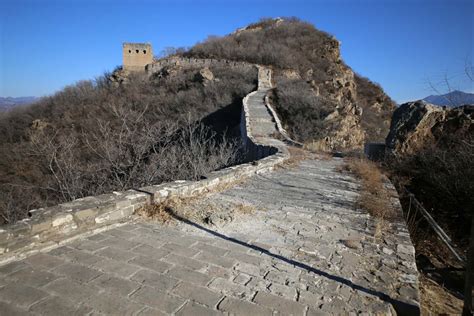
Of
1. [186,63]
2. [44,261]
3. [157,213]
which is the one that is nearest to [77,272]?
[44,261]

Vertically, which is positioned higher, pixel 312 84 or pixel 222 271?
pixel 312 84

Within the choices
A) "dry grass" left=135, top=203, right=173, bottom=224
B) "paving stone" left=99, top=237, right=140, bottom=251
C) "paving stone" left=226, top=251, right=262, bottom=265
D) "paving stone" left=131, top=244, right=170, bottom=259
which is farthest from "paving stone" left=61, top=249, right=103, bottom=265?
"paving stone" left=226, top=251, right=262, bottom=265

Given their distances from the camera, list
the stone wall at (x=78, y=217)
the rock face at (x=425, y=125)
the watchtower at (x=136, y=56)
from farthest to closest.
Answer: the watchtower at (x=136, y=56)
the rock face at (x=425, y=125)
the stone wall at (x=78, y=217)

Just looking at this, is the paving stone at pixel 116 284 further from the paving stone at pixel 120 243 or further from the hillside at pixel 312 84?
the hillside at pixel 312 84

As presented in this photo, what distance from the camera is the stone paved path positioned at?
236 cm

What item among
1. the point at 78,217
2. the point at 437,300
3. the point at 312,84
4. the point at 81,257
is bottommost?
the point at 437,300

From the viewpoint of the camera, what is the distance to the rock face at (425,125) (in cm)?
782

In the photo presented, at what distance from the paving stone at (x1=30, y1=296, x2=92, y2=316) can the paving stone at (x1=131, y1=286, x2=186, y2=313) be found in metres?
0.35

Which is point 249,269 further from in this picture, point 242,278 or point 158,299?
point 158,299

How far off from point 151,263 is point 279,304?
4.07 ft

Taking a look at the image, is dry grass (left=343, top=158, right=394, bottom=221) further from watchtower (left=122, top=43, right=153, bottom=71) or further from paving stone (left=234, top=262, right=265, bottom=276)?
watchtower (left=122, top=43, right=153, bottom=71)

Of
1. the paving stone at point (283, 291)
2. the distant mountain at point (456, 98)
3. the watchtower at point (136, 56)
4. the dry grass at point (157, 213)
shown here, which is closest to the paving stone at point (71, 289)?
the paving stone at point (283, 291)

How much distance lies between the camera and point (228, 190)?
563 centimetres

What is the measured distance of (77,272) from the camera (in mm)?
2705
